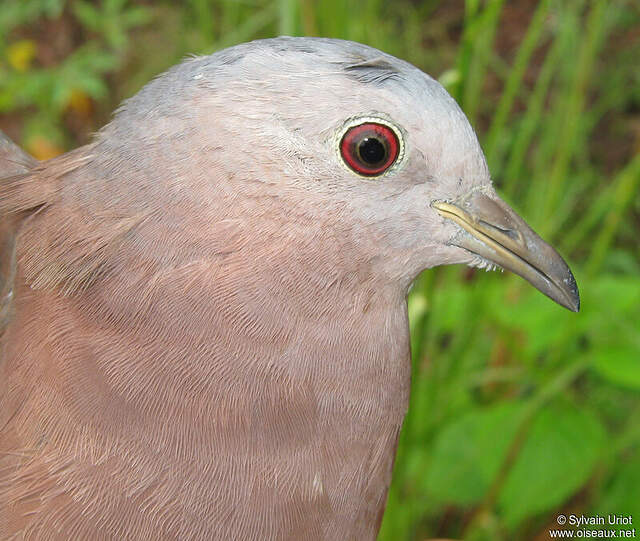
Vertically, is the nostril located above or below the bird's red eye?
below

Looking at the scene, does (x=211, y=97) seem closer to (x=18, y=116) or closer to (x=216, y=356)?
(x=216, y=356)

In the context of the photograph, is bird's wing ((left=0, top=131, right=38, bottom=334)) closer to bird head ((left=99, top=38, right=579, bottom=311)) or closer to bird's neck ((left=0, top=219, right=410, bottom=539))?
bird's neck ((left=0, top=219, right=410, bottom=539))

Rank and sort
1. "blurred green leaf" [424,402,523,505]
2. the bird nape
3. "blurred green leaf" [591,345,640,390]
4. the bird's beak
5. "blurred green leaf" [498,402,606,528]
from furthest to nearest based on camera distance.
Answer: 1. "blurred green leaf" [424,402,523,505]
2. "blurred green leaf" [498,402,606,528]
3. "blurred green leaf" [591,345,640,390]
4. the bird's beak
5. the bird nape

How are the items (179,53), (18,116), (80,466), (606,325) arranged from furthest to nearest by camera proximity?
(18,116) < (179,53) < (606,325) < (80,466)

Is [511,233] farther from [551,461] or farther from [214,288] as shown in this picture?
[551,461]

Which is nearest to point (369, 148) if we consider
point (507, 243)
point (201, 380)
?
point (507, 243)

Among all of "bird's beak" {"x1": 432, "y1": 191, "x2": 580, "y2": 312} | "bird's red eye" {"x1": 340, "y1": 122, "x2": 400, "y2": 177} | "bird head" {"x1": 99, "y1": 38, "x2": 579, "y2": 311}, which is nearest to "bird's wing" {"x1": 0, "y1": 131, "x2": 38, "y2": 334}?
"bird head" {"x1": 99, "y1": 38, "x2": 579, "y2": 311}

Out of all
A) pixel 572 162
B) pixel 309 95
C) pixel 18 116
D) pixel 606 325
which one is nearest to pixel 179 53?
pixel 18 116
